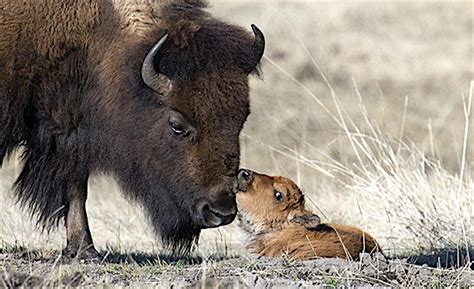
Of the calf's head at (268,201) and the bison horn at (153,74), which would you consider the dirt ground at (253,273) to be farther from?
the bison horn at (153,74)

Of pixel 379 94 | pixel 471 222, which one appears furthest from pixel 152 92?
pixel 379 94

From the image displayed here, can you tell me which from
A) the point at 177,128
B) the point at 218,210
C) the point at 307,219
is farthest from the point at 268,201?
the point at 177,128

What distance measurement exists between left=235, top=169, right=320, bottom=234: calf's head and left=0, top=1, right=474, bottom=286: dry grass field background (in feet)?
3.60

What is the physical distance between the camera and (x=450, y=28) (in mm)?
25828

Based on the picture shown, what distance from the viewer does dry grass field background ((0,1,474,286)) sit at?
32.6ft

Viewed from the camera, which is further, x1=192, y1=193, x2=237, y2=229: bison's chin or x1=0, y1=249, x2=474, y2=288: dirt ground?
x1=192, y1=193, x2=237, y2=229: bison's chin

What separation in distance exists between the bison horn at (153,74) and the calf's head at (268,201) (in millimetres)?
1013

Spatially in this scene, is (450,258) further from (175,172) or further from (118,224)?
(118,224)

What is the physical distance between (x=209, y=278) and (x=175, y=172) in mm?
1125

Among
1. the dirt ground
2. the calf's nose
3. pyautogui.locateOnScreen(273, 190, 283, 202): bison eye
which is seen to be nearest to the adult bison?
the dirt ground

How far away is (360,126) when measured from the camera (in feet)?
65.9

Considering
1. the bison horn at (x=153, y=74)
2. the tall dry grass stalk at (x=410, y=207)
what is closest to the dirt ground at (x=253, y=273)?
the bison horn at (x=153, y=74)

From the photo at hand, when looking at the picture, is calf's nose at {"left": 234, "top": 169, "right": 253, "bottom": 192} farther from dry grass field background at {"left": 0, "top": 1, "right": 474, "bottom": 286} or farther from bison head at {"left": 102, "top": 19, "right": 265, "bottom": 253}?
dry grass field background at {"left": 0, "top": 1, "right": 474, "bottom": 286}

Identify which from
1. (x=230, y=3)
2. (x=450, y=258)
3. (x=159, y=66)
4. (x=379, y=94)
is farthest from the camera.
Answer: (x=230, y=3)
